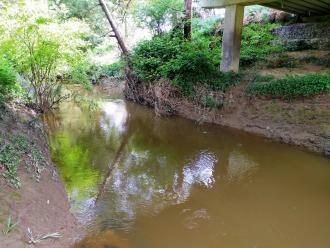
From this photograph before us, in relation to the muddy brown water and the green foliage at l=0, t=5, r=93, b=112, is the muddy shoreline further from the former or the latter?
the green foliage at l=0, t=5, r=93, b=112

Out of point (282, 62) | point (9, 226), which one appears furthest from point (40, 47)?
point (282, 62)

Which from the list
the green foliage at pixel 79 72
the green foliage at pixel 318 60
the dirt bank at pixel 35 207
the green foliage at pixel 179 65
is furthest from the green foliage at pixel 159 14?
the dirt bank at pixel 35 207

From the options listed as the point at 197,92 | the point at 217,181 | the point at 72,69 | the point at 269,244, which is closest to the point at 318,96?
the point at 197,92

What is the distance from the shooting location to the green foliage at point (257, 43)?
39.3ft

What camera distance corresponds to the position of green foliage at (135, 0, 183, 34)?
43.3ft

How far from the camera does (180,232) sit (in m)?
4.30

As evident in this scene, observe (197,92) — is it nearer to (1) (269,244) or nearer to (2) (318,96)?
(2) (318,96)

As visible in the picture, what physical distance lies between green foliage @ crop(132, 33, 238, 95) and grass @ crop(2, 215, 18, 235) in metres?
7.67

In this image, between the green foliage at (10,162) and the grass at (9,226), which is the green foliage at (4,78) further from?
the grass at (9,226)

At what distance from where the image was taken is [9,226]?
3338mm

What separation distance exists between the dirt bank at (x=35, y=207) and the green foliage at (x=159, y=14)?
9.78 metres

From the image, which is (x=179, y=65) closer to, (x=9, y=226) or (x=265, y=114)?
(x=265, y=114)

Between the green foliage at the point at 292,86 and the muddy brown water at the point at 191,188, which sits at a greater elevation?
the green foliage at the point at 292,86

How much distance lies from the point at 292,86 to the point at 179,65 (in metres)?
3.71
